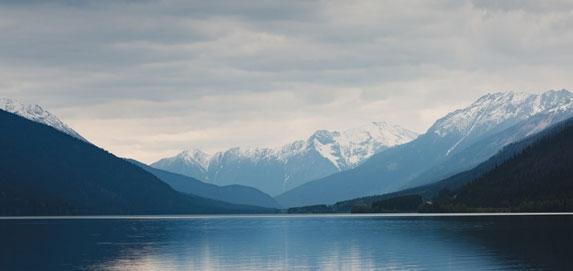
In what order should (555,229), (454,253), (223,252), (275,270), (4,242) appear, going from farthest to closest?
(555,229) < (4,242) < (223,252) < (454,253) < (275,270)

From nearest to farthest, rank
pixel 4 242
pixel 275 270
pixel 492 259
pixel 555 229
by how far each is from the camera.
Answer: pixel 275 270 → pixel 492 259 → pixel 4 242 → pixel 555 229

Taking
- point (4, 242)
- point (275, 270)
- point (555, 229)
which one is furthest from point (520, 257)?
point (4, 242)

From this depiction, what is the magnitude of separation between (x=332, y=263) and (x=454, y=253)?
20368 mm

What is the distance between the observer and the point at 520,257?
113 m

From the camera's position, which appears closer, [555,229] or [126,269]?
[126,269]

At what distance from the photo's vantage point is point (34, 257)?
123312mm

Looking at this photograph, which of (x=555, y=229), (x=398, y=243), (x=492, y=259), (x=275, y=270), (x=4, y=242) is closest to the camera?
(x=275, y=270)

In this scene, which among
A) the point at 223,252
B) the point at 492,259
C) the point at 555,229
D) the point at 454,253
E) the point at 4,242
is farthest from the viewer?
the point at 555,229

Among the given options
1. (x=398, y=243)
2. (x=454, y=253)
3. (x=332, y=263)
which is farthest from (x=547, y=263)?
(x=398, y=243)

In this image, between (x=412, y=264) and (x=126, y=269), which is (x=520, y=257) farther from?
(x=126, y=269)

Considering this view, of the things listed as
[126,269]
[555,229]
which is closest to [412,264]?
[126,269]

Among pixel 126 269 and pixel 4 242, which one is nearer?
pixel 126 269

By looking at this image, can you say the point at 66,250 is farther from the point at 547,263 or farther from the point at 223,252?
the point at 547,263

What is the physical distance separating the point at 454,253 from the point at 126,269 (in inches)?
1863
